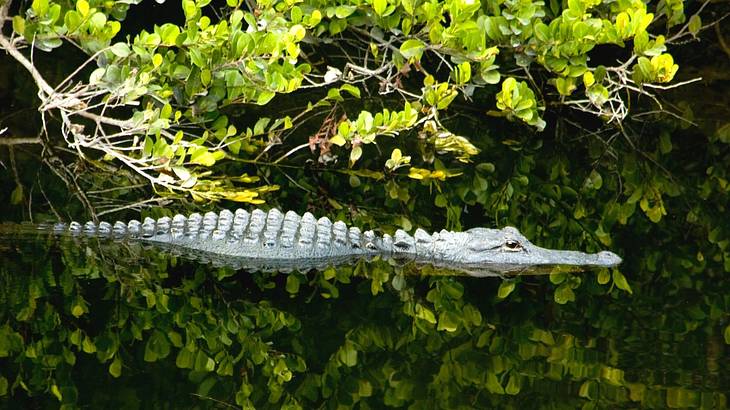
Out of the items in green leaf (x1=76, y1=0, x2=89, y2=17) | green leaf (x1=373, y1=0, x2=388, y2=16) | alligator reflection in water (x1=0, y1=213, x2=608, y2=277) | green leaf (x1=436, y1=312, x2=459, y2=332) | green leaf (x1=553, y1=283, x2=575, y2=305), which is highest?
green leaf (x1=76, y1=0, x2=89, y2=17)

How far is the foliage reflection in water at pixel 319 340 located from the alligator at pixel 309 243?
0.85ft

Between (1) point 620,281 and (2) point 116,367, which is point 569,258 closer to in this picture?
(1) point 620,281

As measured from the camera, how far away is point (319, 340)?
5.62 meters

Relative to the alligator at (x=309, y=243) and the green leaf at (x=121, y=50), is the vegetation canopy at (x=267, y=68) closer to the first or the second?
the green leaf at (x=121, y=50)

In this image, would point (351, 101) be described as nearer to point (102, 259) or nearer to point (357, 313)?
point (102, 259)

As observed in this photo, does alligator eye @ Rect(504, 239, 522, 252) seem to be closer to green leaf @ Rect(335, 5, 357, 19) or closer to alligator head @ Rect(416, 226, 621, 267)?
alligator head @ Rect(416, 226, 621, 267)

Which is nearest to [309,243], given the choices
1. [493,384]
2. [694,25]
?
[493,384]

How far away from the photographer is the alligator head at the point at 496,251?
7281mm

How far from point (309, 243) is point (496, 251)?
1171 mm

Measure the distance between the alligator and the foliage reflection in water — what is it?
0.26 meters

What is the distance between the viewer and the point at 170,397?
15.4 feet

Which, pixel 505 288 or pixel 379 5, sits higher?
pixel 379 5

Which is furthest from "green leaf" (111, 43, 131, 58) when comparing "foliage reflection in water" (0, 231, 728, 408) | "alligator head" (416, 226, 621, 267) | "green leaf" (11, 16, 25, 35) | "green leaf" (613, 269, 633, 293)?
"green leaf" (613, 269, 633, 293)

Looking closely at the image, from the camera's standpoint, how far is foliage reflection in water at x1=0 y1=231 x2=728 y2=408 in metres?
4.80
